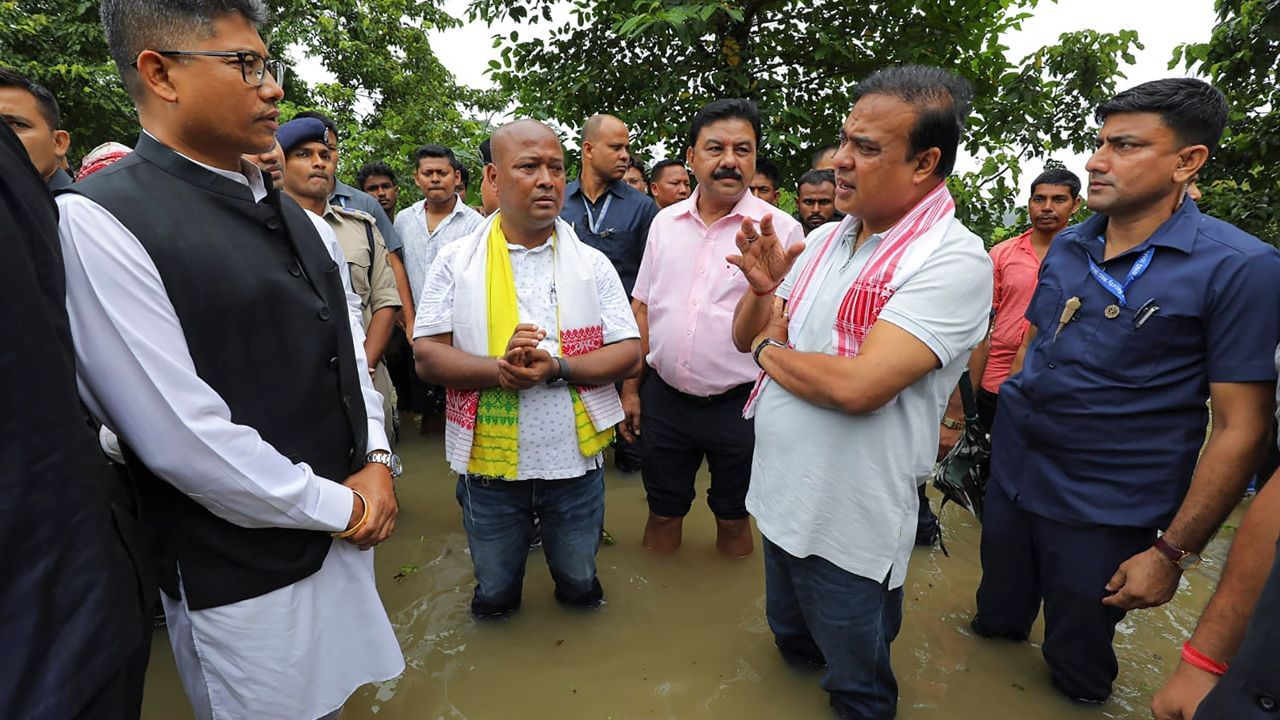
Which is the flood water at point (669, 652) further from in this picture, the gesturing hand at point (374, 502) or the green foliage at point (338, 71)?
Result: the green foliage at point (338, 71)

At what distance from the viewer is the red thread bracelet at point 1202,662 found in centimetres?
134

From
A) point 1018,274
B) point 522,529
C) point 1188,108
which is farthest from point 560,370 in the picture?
point 1018,274

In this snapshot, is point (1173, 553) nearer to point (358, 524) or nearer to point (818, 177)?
point (358, 524)

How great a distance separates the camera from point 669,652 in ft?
9.09

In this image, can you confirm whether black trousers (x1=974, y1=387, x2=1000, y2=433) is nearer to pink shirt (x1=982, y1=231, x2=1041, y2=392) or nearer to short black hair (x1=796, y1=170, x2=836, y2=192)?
pink shirt (x1=982, y1=231, x2=1041, y2=392)

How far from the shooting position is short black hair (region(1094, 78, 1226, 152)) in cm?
212

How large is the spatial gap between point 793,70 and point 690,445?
4.62 m

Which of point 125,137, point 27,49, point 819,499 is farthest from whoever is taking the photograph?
point 125,137

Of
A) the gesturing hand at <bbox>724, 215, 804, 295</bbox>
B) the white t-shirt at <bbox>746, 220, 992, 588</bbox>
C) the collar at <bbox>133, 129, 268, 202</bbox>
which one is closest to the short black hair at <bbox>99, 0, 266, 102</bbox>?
the collar at <bbox>133, 129, 268, 202</bbox>

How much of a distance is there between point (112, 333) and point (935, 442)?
2.15m

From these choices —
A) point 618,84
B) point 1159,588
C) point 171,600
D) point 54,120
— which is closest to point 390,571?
point 171,600

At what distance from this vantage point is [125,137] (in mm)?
11344

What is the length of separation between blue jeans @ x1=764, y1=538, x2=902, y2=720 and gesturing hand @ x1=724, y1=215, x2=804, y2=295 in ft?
3.08

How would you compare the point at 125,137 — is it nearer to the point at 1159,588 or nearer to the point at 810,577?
the point at 810,577
